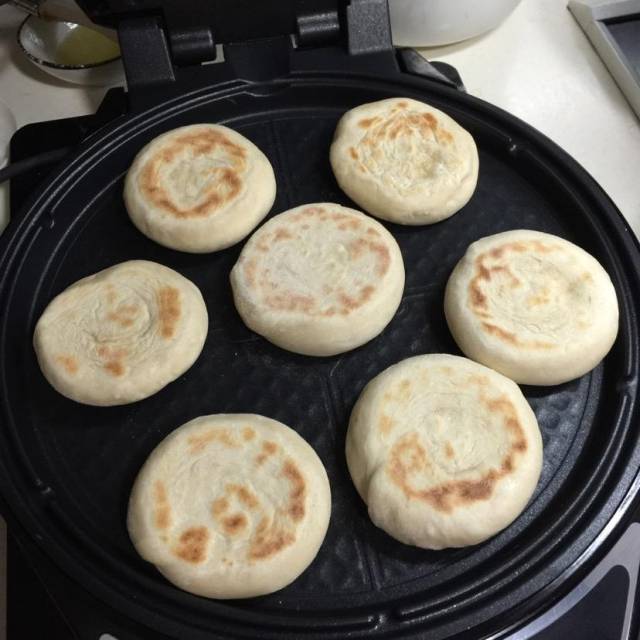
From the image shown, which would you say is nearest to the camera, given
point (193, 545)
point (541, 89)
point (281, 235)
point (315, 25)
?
point (193, 545)

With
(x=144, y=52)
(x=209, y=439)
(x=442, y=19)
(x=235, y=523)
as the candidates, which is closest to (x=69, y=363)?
(x=209, y=439)

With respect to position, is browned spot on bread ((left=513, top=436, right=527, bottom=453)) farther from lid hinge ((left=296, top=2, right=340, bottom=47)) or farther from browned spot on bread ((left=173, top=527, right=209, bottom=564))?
lid hinge ((left=296, top=2, right=340, bottom=47))

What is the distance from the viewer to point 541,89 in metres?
1.63

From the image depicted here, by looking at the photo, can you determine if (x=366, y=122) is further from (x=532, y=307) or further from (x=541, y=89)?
(x=541, y=89)

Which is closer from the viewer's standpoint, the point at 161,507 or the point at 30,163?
the point at 161,507

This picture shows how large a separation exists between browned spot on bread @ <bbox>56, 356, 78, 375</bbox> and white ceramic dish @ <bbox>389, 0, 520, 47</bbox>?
3.34 feet

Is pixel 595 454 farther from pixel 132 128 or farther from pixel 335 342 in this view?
pixel 132 128

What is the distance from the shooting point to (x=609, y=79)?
1646 millimetres

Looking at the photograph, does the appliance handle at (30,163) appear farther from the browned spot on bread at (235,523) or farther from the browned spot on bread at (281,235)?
the browned spot on bread at (235,523)

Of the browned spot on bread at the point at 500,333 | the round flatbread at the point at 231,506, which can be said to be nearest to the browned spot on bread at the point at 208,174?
the round flatbread at the point at 231,506

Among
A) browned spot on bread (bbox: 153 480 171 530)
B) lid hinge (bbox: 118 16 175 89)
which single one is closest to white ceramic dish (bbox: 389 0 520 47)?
lid hinge (bbox: 118 16 175 89)

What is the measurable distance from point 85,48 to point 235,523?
1239 mm

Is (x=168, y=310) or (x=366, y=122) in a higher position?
(x=366, y=122)

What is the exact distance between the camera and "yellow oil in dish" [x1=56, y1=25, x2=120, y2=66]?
157cm
